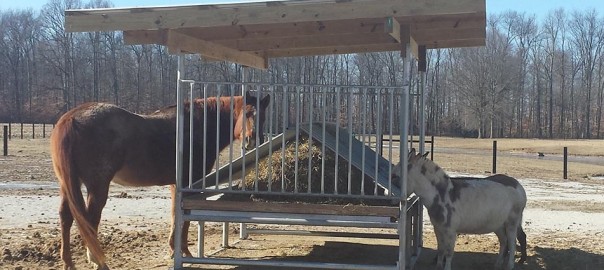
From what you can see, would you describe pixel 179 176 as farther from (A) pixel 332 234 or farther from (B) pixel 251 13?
(A) pixel 332 234

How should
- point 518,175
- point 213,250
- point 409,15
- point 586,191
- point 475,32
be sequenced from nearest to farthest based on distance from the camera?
point 409,15 < point 475,32 < point 213,250 < point 586,191 < point 518,175

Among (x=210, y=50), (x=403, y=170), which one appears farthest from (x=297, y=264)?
(x=210, y=50)

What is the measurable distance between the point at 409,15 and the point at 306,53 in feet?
11.5

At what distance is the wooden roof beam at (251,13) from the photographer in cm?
513

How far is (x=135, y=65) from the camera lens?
63.4 metres

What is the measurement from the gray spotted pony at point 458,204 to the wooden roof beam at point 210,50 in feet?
7.73

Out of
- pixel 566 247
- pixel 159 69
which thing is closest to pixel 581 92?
pixel 159 69

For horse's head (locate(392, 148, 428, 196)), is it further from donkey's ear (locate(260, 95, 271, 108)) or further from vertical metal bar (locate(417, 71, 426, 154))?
donkey's ear (locate(260, 95, 271, 108))

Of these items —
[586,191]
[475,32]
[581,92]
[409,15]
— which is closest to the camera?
[409,15]

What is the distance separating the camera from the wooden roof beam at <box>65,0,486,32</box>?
513cm

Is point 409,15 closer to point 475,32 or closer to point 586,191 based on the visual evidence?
point 475,32

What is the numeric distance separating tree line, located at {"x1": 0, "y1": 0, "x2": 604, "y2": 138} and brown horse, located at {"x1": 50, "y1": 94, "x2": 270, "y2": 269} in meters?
53.1

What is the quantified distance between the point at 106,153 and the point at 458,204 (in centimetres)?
346

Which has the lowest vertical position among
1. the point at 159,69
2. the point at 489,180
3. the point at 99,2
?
the point at 489,180
